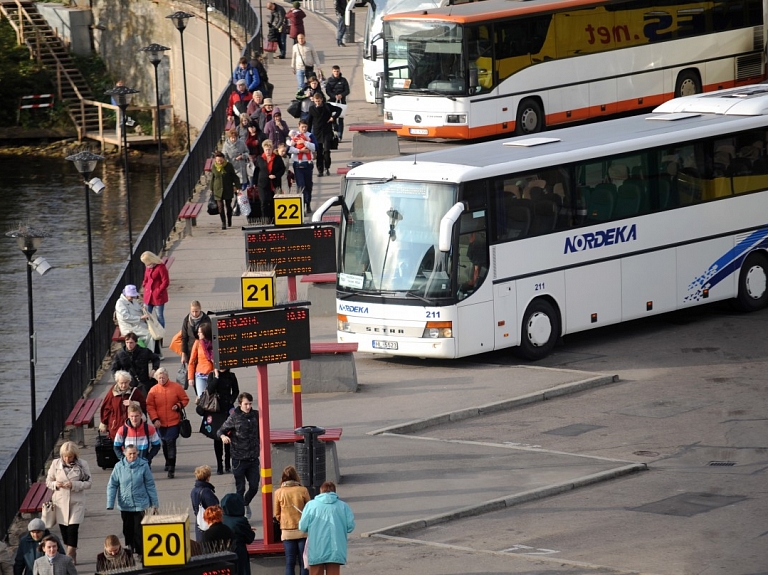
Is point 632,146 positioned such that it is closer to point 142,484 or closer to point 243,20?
point 142,484

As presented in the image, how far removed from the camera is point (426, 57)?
36500 mm

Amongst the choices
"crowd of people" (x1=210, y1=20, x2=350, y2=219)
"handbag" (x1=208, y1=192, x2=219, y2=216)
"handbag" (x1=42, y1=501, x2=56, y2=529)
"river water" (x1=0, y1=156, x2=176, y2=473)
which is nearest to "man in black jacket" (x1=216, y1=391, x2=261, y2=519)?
"handbag" (x1=42, y1=501, x2=56, y2=529)

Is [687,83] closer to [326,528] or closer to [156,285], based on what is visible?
[156,285]

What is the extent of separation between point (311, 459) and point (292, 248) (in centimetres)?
357

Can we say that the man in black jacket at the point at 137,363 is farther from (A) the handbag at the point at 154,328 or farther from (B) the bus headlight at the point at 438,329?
(B) the bus headlight at the point at 438,329

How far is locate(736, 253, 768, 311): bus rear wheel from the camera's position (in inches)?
1057

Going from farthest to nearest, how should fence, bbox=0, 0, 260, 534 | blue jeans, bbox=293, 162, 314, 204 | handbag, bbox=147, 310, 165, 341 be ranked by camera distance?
blue jeans, bbox=293, 162, 314, 204
handbag, bbox=147, 310, 165, 341
fence, bbox=0, 0, 260, 534

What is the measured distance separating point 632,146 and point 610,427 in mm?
5707

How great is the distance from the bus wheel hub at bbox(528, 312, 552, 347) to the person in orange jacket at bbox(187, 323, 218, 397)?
5707 mm

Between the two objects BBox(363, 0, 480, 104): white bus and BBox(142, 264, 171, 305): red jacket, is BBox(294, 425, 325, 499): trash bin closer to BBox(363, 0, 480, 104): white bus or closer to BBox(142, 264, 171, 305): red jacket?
BBox(142, 264, 171, 305): red jacket

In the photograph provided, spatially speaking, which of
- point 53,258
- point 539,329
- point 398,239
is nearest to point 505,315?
point 539,329

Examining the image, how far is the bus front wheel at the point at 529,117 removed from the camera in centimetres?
3731

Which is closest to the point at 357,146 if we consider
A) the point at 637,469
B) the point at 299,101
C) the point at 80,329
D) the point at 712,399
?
the point at 299,101

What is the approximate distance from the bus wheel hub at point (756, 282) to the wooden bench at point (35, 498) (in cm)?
1273
